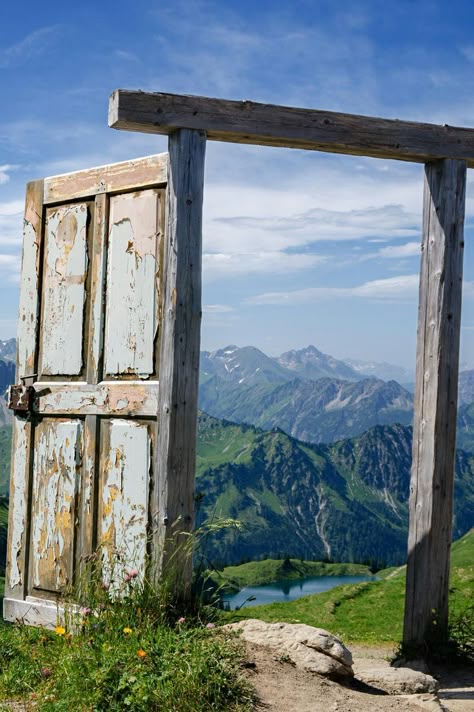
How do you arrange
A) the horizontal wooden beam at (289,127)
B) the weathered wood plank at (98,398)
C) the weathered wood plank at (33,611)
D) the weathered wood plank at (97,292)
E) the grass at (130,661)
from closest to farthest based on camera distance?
the grass at (130,661) → the horizontal wooden beam at (289,127) → the weathered wood plank at (98,398) → the weathered wood plank at (97,292) → the weathered wood plank at (33,611)

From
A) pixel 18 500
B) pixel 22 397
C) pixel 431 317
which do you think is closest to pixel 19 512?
pixel 18 500

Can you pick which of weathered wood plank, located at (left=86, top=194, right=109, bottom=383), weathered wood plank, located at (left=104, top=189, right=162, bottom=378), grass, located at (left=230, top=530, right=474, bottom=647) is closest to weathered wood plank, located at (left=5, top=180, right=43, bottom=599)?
weathered wood plank, located at (left=86, top=194, right=109, bottom=383)

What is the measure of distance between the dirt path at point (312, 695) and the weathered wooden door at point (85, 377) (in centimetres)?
146

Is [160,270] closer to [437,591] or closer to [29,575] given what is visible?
[29,575]

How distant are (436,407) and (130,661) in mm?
4007

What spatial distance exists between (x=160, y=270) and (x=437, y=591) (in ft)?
13.7

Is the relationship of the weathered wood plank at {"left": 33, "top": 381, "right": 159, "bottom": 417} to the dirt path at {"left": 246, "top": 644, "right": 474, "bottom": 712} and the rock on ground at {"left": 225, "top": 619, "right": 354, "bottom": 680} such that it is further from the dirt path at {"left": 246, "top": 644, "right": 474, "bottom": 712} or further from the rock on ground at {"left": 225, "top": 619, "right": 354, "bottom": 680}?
the dirt path at {"left": 246, "top": 644, "right": 474, "bottom": 712}

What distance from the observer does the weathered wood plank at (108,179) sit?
24.5 ft

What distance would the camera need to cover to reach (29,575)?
8195 millimetres

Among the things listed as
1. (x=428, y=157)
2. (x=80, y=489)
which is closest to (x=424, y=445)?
(x=428, y=157)

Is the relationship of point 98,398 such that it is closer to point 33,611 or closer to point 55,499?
point 55,499

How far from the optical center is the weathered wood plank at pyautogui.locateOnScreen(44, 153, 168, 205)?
7465mm

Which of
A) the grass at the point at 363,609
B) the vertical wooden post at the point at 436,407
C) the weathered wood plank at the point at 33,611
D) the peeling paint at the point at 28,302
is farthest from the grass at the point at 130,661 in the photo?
the grass at the point at 363,609

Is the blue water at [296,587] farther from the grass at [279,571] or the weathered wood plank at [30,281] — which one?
the weathered wood plank at [30,281]
